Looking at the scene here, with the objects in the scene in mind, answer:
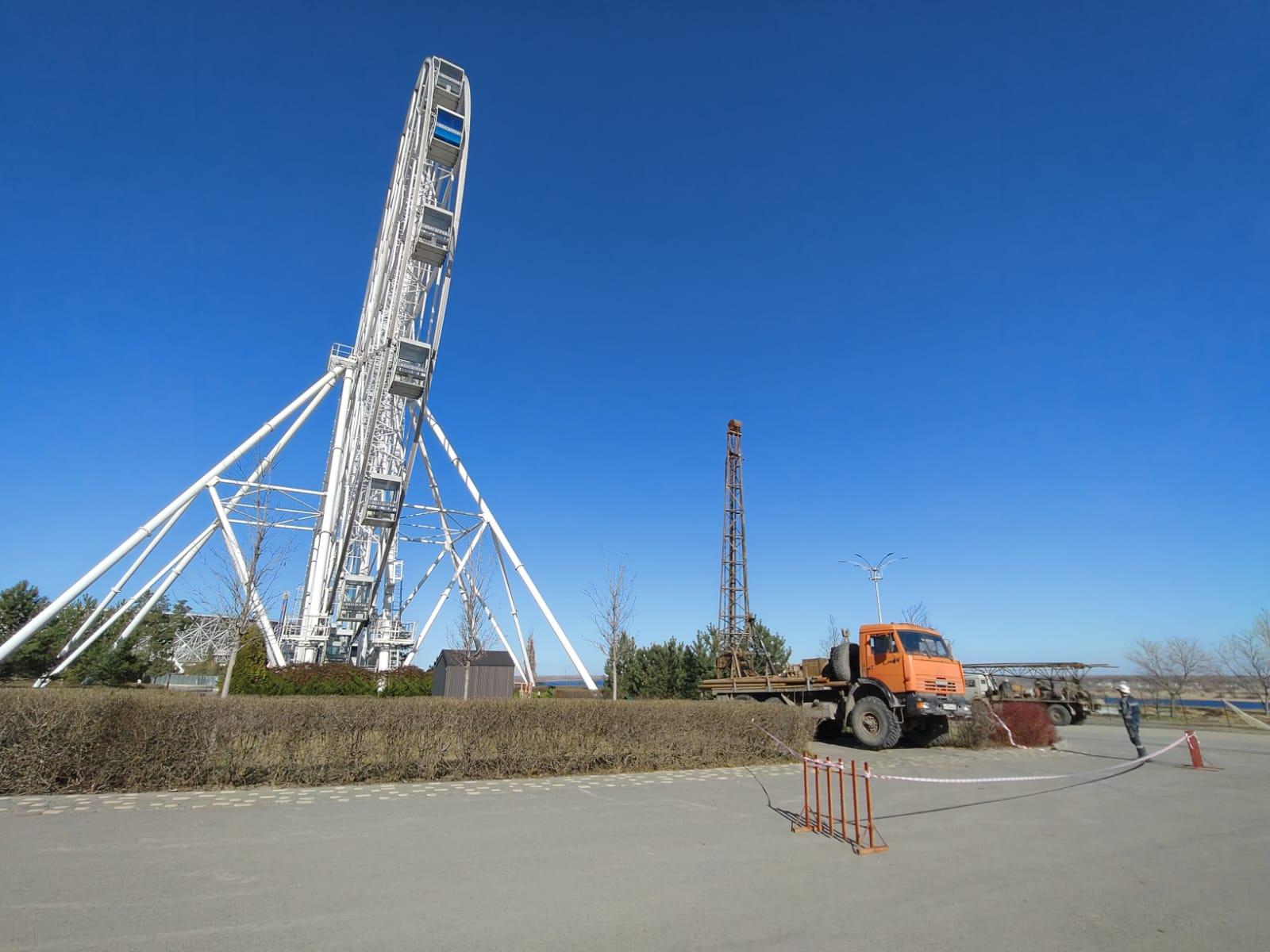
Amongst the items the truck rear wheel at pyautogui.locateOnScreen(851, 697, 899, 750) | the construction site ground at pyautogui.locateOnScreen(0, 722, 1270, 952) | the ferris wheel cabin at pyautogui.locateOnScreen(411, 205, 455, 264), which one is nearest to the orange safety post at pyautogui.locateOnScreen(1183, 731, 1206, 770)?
the construction site ground at pyautogui.locateOnScreen(0, 722, 1270, 952)

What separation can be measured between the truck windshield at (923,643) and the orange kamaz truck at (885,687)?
18 mm

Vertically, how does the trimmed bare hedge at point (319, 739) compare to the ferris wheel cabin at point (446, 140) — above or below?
below

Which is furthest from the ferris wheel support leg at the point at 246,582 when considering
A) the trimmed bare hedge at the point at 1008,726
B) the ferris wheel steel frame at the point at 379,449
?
the trimmed bare hedge at the point at 1008,726

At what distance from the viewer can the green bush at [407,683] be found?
2358cm

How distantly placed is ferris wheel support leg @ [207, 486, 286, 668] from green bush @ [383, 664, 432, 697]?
3670 mm

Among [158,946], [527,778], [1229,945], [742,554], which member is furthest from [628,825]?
[742,554]

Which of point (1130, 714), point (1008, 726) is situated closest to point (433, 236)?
point (1008, 726)

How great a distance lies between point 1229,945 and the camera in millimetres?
4188

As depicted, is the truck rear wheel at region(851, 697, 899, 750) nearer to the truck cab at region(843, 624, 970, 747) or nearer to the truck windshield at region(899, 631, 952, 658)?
the truck cab at region(843, 624, 970, 747)

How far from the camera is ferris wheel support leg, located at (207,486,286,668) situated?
59.3ft

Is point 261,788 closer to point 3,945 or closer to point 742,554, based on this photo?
point 3,945

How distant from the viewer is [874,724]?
47.1ft

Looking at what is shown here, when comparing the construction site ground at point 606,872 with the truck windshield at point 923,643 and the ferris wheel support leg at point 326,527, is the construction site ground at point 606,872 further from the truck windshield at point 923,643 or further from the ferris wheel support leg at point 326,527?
the ferris wheel support leg at point 326,527

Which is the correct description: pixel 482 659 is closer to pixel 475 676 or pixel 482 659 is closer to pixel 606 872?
pixel 475 676
